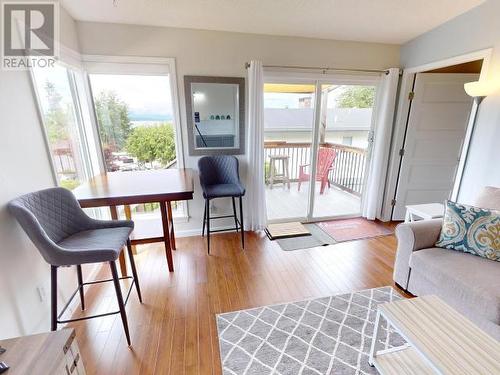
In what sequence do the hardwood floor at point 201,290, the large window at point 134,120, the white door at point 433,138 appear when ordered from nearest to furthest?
the hardwood floor at point 201,290 → the large window at point 134,120 → the white door at point 433,138

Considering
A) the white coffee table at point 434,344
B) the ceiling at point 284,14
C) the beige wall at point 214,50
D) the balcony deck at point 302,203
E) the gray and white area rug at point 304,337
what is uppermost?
the ceiling at point 284,14

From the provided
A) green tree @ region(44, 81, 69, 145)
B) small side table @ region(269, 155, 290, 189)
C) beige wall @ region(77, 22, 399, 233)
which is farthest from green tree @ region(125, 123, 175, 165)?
small side table @ region(269, 155, 290, 189)

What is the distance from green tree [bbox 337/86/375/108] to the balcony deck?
1286 millimetres

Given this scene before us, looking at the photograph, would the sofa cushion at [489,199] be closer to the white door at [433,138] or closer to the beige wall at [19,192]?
the white door at [433,138]

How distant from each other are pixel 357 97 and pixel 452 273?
252cm

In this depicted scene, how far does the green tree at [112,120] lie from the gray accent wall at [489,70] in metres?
3.66

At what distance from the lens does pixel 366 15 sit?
2363 millimetres

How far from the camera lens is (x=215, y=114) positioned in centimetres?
288

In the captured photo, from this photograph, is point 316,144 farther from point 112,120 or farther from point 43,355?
point 43,355

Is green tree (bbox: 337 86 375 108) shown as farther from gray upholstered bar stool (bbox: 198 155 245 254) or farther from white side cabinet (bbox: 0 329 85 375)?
white side cabinet (bbox: 0 329 85 375)

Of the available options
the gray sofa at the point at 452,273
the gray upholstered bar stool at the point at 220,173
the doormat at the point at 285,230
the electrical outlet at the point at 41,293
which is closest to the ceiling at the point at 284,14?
the gray upholstered bar stool at the point at 220,173

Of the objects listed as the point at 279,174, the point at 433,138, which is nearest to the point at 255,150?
the point at 279,174

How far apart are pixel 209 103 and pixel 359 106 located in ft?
6.98

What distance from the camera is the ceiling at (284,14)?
83.7 inches
